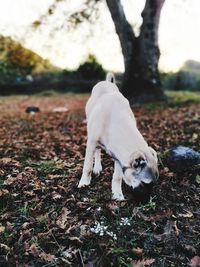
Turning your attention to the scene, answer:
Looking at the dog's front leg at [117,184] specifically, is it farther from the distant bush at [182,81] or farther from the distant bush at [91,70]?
the distant bush at [91,70]

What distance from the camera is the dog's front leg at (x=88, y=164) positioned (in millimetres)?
5305

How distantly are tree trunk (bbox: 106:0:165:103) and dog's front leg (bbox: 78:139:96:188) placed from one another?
8975 mm

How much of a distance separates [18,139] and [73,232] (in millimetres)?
5063

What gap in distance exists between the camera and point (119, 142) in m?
4.70

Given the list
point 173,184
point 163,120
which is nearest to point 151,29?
point 163,120

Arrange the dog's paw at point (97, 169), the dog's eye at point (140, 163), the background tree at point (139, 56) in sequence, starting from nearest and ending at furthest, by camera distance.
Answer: the dog's eye at point (140, 163) → the dog's paw at point (97, 169) → the background tree at point (139, 56)

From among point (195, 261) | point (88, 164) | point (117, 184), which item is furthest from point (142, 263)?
point (88, 164)

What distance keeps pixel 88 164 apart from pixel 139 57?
31.5 feet

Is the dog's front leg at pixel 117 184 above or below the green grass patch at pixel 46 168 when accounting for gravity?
above

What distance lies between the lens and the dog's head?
4281mm

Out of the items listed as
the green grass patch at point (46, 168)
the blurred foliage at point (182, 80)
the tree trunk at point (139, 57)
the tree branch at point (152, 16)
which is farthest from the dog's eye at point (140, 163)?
the blurred foliage at point (182, 80)

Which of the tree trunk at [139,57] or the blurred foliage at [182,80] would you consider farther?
the blurred foliage at [182,80]

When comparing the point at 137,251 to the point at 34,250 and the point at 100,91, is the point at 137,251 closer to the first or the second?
the point at 34,250

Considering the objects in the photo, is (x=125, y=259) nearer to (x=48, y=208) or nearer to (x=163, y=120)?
(x=48, y=208)
